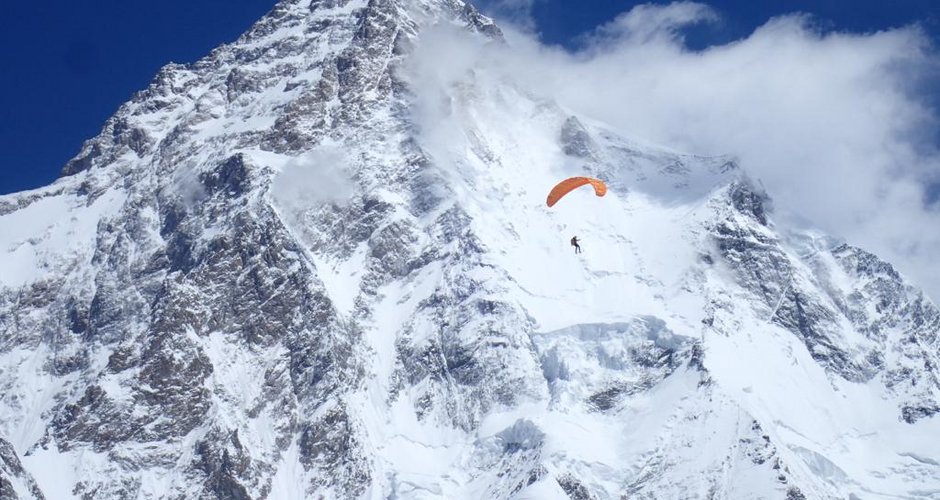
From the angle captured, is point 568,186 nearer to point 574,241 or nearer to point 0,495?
point 574,241

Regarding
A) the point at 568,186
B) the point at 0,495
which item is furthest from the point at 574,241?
the point at 0,495

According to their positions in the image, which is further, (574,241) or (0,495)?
(0,495)
